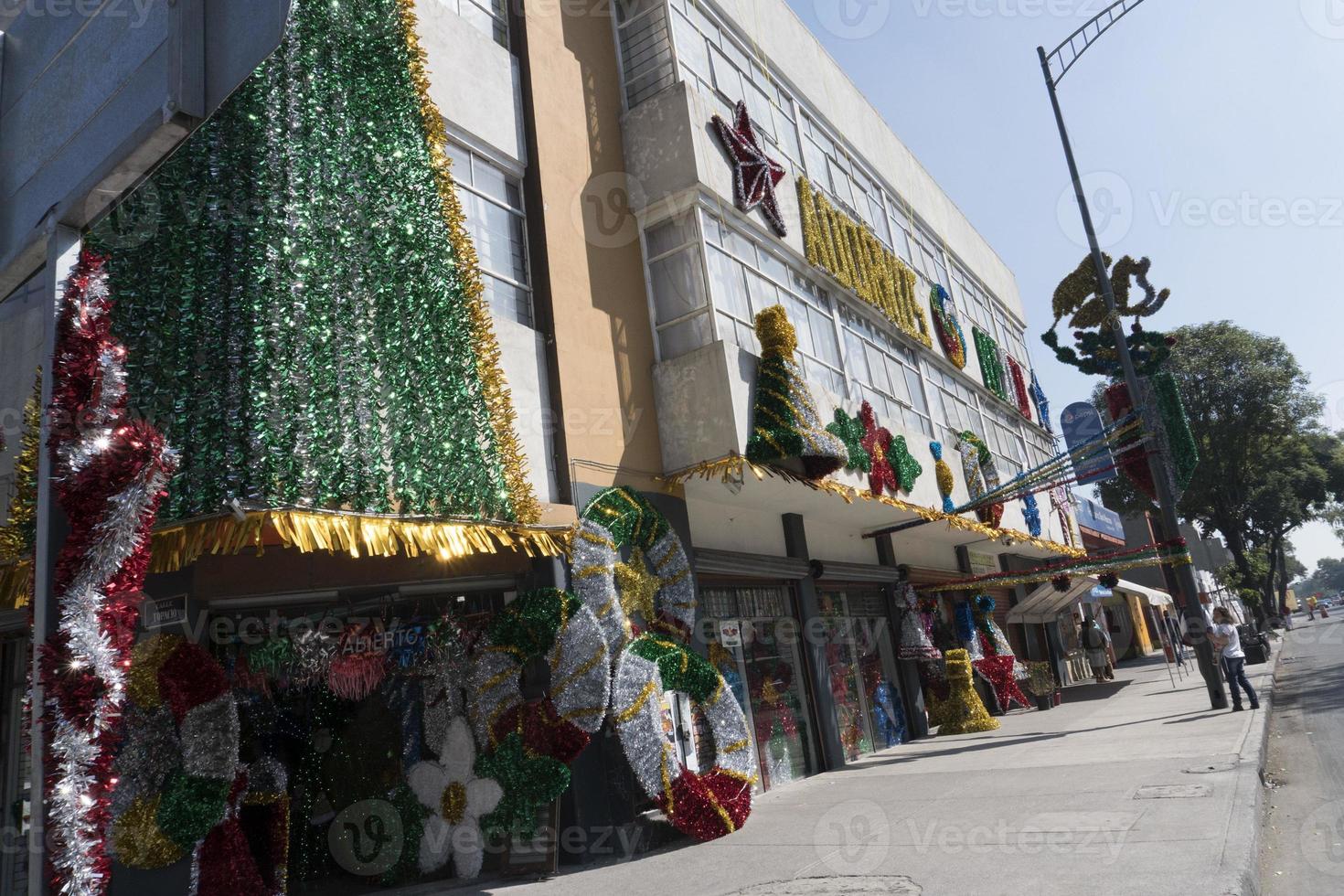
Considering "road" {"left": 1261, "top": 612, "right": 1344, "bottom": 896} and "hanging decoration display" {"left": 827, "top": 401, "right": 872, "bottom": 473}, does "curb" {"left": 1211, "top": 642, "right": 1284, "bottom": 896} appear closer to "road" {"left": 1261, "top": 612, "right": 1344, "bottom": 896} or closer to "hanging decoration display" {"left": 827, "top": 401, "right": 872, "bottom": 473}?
"road" {"left": 1261, "top": 612, "right": 1344, "bottom": 896}

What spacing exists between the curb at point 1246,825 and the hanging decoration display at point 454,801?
216 inches

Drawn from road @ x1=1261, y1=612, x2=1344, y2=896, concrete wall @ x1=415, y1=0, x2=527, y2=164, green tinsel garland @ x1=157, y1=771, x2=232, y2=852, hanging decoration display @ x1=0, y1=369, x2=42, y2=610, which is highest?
concrete wall @ x1=415, y1=0, x2=527, y2=164

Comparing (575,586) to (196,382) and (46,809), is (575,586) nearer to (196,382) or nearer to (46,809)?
(196,382)

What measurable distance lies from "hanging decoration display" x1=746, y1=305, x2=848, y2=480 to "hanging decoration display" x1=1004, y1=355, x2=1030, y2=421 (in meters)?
15.4

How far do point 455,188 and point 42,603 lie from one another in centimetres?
599

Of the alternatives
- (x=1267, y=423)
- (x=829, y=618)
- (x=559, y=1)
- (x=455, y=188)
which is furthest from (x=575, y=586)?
(x=1267, y=423)

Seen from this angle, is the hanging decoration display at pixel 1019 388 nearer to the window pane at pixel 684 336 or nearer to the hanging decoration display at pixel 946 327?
the hanging decoration display at pixel 946 327

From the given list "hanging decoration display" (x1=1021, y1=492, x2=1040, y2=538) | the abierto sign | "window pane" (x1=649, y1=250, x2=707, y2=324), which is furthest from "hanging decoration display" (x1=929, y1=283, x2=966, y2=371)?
the abierto sign

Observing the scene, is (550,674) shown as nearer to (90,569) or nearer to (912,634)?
(90,569)

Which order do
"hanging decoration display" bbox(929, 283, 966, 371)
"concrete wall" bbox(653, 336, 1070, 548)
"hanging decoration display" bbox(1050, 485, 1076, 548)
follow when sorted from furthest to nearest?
"hanging decoration display" bbox(1050, 485, 1076, 548), "hanging decoration display" bbox(929, 283, 966, 371), "concrete wall" bbox(653, 336, 1070, 548)

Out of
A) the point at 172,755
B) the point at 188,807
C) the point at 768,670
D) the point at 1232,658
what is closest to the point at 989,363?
the point at 1232,658

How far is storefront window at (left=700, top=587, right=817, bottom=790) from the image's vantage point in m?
11.1

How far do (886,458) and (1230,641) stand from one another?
6132 mm

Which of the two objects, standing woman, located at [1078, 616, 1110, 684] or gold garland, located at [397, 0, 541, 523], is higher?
gold garland, located at [397, 0, 541, 523]
